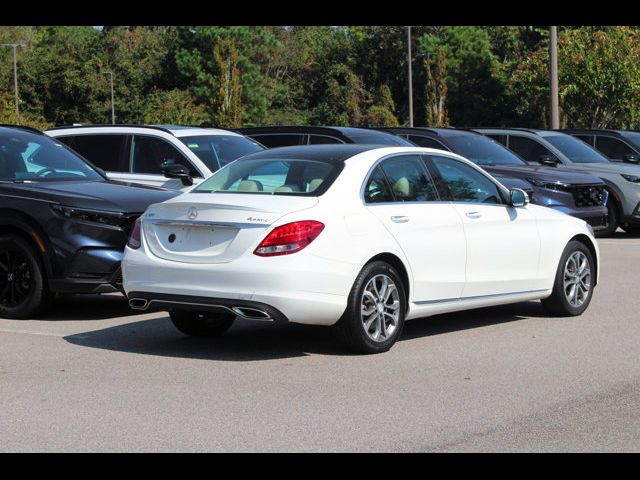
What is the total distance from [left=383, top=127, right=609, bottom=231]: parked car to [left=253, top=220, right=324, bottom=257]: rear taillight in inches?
355

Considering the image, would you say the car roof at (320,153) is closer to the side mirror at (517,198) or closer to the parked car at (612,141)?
the side mirror at (517,198)

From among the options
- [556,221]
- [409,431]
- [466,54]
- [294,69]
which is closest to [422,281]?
[556,221]

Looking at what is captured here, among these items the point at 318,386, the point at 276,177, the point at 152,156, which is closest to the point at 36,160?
the point at 152,156

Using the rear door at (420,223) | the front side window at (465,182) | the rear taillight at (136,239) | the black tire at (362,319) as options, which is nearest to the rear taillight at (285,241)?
the black tire at (362,319)

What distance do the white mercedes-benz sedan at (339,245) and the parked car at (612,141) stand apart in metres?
12.6

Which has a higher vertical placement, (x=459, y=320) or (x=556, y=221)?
(x=556, y=221)

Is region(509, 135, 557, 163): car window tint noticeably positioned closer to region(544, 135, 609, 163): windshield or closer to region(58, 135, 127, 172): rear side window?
region(544, 135, 609, 163): windshield

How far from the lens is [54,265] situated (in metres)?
10.1

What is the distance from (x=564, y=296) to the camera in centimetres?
1057

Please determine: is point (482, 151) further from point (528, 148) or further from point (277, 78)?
point (277, 78)

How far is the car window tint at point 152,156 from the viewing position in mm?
13891
